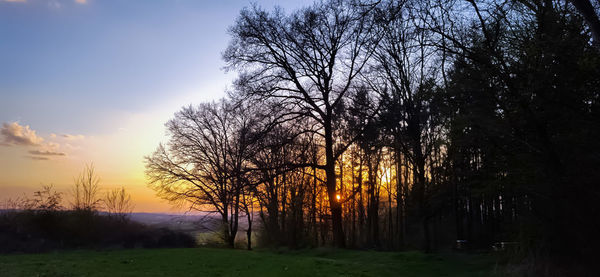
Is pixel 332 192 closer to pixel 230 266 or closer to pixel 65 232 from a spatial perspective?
pixel 230 266

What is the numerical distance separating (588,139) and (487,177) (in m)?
7.53

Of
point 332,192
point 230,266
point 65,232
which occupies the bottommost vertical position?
point 230,266

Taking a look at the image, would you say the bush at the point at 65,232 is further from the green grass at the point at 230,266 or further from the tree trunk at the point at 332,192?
the tree trunk at the point at 332,192

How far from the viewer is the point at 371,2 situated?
8.92 metres

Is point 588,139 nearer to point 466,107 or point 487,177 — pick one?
point 466,107

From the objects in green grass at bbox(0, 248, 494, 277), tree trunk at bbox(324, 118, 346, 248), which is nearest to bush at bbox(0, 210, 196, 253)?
green grass at bbox(0, 248, 494, 277)

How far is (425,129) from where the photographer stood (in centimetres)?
2425

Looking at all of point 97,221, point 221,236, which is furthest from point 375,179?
point 97,221

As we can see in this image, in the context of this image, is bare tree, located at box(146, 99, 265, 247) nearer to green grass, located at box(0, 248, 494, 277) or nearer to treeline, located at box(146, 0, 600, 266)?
treeline, located at box(146, 0, 600, 266)

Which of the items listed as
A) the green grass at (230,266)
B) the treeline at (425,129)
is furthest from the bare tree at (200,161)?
the green grass at (230,266)

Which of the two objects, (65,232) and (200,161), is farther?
(200,161)

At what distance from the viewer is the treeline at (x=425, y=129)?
980cm

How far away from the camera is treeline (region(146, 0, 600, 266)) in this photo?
9797mm

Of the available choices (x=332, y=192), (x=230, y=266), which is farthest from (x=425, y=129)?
(x=230, y=266)
